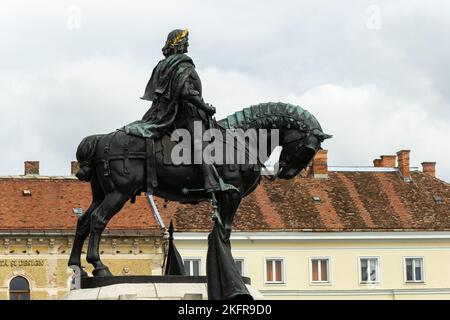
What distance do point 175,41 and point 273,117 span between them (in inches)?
59.5

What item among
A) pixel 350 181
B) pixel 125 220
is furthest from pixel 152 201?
pixel 350 181

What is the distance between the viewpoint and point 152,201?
47.1 meters

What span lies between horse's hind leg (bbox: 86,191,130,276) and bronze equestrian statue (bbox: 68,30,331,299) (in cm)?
1

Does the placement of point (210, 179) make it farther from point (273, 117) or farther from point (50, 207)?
point (50, 207)

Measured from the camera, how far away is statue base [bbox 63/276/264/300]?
14.6 meters

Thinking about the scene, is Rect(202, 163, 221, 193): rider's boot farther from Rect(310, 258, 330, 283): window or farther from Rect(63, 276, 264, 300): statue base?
Rect(310, 258, 330, 283): window

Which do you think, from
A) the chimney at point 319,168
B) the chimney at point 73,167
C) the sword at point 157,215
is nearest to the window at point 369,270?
the chimney at point 319,168

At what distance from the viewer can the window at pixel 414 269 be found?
159 feet

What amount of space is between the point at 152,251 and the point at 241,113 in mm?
29541

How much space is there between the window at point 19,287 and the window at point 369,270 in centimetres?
1234

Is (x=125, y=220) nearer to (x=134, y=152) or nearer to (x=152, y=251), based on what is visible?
(x=152, y=251)

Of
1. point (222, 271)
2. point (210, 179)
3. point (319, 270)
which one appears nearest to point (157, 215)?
point (319, 270)

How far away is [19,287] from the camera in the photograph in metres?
44.7
